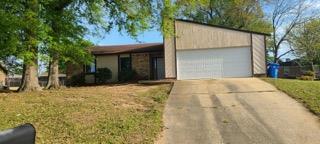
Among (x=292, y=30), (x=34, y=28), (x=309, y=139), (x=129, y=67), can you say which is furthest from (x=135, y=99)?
(x=292, y=30)

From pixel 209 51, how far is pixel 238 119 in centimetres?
1547

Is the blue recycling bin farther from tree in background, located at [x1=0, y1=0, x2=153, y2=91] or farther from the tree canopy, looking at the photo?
the tree canopy

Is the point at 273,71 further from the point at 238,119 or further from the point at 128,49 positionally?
the point at 238,119

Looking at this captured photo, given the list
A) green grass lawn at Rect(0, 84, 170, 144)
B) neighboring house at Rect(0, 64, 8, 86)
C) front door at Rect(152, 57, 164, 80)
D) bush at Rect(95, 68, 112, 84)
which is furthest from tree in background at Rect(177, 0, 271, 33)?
green grass lawn at Rect(0, 84, 170, 144)

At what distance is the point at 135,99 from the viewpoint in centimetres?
1709

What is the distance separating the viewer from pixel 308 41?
5722 centimetres

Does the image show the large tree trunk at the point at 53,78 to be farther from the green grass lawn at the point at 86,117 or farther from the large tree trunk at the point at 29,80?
the green grass lawn at the point at 86,117

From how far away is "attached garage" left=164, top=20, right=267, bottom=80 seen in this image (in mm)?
28328

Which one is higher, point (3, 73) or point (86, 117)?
point (3, 73)

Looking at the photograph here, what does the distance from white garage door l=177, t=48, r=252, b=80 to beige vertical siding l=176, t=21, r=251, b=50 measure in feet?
1.27

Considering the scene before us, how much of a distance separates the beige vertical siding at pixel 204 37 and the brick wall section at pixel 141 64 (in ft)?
15.1

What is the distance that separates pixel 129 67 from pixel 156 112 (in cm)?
1917

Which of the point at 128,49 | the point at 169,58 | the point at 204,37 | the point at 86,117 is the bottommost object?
the point at 86,117

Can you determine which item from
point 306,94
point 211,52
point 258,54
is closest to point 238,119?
point 306,94
